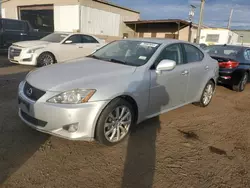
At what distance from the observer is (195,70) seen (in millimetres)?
4438

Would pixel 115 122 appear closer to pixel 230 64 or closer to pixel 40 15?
pixel 230 64

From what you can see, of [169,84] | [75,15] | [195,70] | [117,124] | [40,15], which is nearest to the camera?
[117,124]

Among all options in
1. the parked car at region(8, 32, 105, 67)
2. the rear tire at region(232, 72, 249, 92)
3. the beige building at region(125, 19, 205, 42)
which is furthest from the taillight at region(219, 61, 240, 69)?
the beige building at region(125, 19, 205, 42)

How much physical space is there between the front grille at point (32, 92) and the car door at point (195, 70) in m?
2.76

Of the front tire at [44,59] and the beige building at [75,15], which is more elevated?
the beige building at [75,15]

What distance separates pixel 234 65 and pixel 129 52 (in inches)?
169

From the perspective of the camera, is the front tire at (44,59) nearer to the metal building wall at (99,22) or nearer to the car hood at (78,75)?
the car hood at (78,75)

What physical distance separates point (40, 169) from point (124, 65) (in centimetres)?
190

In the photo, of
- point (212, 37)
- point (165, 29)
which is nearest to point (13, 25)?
point (165, 29)

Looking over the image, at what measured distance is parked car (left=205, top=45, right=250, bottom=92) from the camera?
6781 mm

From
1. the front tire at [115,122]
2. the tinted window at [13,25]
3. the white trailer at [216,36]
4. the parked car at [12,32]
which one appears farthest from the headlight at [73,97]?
the white trailer at [216,36]

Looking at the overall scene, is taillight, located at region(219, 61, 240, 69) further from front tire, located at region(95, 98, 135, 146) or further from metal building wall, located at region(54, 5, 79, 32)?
metal building wall, located at region(54, 5, 79, 32)

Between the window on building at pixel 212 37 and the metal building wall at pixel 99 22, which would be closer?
the metal building wall at pixel 99 22

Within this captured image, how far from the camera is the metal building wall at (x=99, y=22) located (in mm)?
20328
